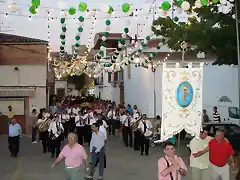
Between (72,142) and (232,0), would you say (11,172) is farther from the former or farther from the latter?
(232,0)

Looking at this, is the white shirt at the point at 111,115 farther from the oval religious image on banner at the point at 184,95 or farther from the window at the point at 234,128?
the oval religious image on banner at the point at 184,95

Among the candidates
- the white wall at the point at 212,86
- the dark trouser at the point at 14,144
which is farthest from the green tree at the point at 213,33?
the white wall at the point at 212,86

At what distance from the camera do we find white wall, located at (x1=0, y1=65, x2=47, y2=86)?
26.6 m

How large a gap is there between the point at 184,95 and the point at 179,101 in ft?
0.52

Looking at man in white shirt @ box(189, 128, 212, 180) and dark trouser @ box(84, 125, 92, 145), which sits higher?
man in white shirt @ box(189, 128, 212, 180)

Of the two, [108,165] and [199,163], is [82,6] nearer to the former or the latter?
[108,165]

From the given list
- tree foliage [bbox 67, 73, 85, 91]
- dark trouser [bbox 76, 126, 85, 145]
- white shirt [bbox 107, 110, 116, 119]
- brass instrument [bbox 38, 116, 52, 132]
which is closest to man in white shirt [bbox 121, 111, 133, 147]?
dark trouser [bbox 76, 126, 85, 145]

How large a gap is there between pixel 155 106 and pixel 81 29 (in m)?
12.6

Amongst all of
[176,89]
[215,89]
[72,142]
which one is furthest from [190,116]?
[215,89]

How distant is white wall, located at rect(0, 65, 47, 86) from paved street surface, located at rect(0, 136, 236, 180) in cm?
708

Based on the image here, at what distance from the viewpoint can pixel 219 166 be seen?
9.30m

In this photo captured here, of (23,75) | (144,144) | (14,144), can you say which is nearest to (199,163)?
(144,144)

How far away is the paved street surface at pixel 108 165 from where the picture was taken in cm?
1294

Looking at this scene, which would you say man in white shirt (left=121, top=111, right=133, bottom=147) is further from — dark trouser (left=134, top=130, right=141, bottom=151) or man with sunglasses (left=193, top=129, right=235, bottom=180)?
man with sunglasses (left=193, top=129, right=235, bottom=180)
